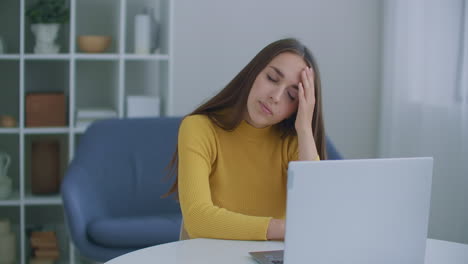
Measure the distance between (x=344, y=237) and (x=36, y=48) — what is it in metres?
2.58

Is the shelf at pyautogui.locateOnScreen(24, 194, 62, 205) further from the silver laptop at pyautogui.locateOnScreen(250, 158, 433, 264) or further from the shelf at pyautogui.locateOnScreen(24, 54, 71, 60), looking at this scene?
the silver laptop at pyautogui.locateOnScreen(250, 158, 433, 264)

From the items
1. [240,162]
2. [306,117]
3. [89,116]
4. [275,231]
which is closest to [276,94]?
[306,117]

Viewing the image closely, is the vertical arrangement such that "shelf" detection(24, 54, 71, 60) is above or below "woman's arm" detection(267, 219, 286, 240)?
above

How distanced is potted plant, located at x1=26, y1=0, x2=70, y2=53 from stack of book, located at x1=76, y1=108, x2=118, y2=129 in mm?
338

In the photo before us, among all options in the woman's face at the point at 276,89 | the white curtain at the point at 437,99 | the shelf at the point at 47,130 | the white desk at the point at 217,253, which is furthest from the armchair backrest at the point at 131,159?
the white desk at the point at 217,253

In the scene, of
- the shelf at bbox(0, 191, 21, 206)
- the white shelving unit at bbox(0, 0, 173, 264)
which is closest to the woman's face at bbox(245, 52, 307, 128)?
the white shelving unit at bbox(0, 0, 173, 264)

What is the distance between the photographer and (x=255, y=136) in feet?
6.30

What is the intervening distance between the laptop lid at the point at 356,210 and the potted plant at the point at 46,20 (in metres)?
2.52

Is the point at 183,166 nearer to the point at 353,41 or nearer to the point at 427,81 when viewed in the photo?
A: the point at 427,81

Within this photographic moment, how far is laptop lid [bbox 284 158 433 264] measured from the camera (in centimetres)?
113

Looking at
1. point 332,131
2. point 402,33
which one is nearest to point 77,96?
point 332,131

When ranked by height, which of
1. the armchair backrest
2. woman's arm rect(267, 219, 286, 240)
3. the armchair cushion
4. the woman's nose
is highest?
the woman's nose

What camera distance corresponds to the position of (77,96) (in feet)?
12.3

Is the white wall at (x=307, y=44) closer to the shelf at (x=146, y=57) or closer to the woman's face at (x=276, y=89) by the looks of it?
the shelf at (x=146, y=57)
